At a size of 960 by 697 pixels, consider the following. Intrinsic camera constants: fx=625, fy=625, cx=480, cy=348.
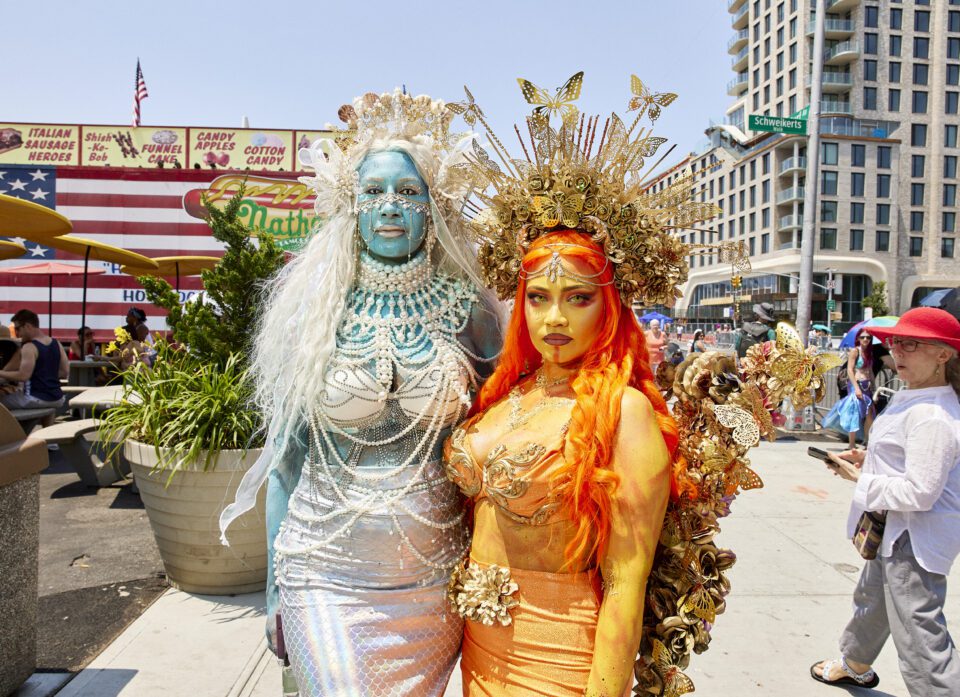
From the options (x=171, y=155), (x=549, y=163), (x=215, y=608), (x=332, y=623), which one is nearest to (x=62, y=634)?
(x=215, y=608)

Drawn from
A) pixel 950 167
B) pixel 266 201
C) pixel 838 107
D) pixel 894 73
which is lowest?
pixel 266 201

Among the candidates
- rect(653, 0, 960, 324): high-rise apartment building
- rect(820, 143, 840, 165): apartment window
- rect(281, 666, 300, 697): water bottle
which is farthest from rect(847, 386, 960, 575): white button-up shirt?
rect(820, 143, 840, 165): apartment window

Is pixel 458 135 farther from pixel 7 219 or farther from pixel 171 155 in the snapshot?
pixel 171 155

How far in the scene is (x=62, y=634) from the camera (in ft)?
10.5

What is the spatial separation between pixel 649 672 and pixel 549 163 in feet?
4.72

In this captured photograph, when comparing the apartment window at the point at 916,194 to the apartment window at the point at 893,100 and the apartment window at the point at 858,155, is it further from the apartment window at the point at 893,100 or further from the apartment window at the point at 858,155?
the apartment window at the point at 893,100

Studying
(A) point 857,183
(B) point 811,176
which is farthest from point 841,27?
(B) point 811,176

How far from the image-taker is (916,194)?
48.9 metres

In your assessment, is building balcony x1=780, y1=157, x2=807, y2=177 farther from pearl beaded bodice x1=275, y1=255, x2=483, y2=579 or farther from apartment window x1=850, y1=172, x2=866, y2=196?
pearl beaded bodice x1=275, y1=255, x2=483, y2=579

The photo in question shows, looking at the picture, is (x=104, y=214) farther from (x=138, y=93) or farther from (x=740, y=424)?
(x=740, y=424)

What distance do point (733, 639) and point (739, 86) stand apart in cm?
6459

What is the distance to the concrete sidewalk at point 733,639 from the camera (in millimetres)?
2801

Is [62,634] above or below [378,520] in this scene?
below

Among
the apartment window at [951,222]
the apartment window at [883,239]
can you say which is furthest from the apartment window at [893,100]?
the apartment window at [883,239]
